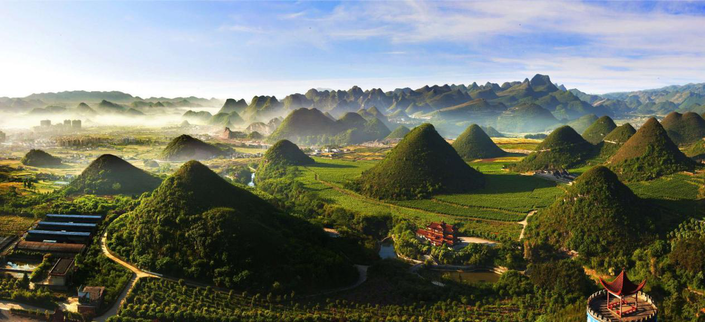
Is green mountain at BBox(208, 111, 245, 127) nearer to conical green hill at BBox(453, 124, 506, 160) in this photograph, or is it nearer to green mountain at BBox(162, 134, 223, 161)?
green mountain at BBox(162, 134, 223, 161)

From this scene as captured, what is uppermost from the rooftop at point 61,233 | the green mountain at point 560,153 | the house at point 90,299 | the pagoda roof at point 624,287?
the green mountain at point 560,153

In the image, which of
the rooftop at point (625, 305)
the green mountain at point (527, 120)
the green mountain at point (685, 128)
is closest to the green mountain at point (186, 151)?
the rooftop at point (625, 305)

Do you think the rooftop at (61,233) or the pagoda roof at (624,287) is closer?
the pagoda roof at (624,287)

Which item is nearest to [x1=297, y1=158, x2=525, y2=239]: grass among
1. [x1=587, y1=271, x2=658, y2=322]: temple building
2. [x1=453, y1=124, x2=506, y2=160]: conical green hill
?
[x1=587, y1=271, x2=658, y2=322]: temple building

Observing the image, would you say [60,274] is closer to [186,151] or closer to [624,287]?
[624,287]

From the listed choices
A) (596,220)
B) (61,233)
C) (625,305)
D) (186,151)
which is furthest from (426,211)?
(186,151)

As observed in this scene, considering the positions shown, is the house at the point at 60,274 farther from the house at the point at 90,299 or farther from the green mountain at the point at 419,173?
the green mountain at the point at 419,173

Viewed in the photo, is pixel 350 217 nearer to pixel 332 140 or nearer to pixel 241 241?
pixel 241 241
